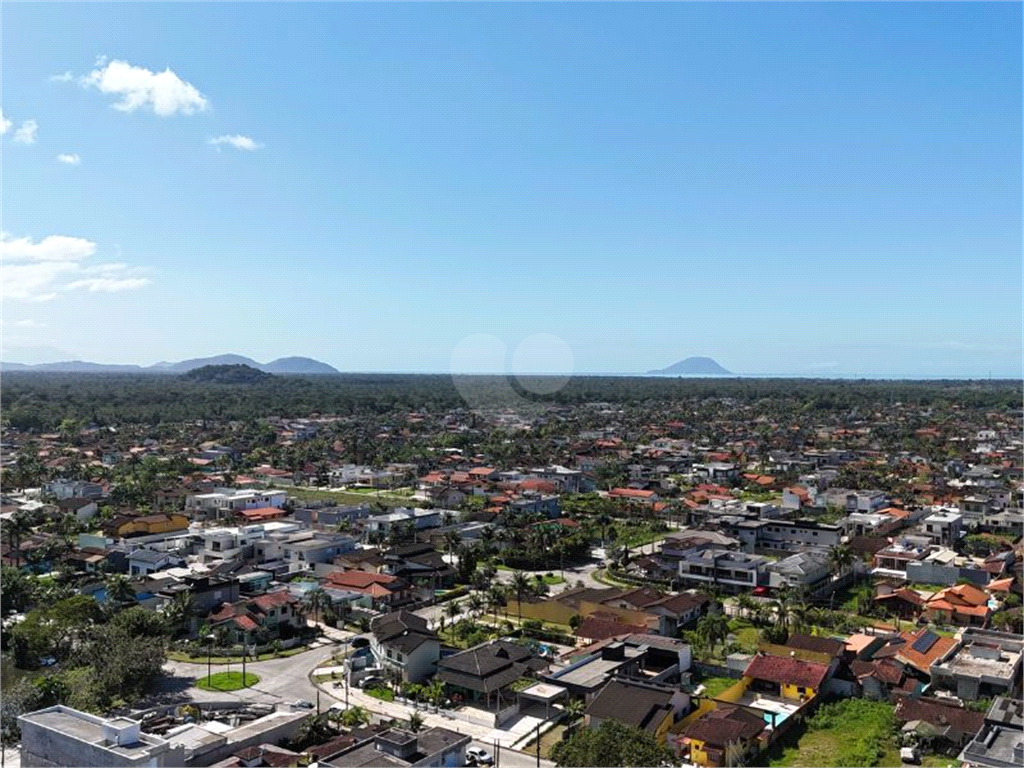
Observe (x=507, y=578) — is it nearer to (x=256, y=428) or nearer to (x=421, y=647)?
(x=421, y=647)

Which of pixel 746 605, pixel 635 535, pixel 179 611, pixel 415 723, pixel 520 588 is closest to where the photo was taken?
pixel 415 723

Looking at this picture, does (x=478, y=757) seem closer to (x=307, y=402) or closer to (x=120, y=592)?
(x=120, y=592)

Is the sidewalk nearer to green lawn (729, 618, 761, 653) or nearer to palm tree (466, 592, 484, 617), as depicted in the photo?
palm tree (466, 592, 484, 617)

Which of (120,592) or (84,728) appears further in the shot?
(120,592)

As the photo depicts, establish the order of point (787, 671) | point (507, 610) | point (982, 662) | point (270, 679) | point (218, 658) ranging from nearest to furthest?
point (787, 671) → point (982, 662) → point (270, 679) → point (218, 658) → point (507, 610)

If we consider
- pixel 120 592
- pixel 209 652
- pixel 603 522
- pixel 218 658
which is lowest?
pixel 218 658

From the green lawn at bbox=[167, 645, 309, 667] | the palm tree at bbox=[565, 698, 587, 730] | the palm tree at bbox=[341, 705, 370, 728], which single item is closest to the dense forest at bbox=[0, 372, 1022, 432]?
the green lawn at bbox=[167, 645, 309, 667]

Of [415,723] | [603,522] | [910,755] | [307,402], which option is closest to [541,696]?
[415,723]

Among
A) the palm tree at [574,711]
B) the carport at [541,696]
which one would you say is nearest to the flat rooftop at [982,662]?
the palm tree at [574,711]
